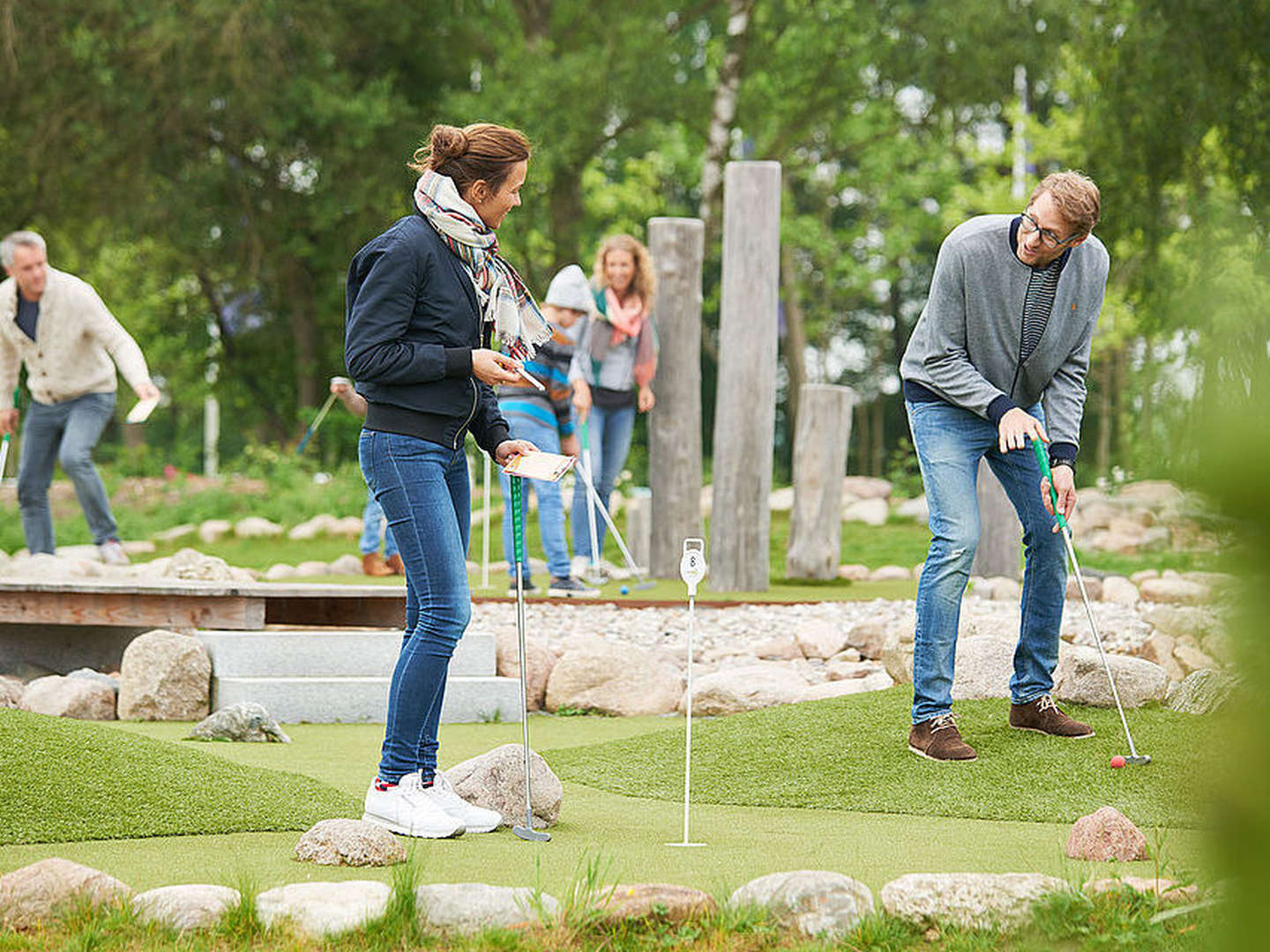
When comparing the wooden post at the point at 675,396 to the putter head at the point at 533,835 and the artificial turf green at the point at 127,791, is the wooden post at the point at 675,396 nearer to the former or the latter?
the artificial turf green at the point at 127,791

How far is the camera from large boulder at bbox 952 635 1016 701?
5.10 m

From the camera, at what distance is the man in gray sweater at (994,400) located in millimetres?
4297

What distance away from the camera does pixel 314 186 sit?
19.5 metres

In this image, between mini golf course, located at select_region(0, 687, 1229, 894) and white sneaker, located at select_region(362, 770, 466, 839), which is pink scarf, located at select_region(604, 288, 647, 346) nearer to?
mini golf course, located at select_region(0, 687, 1229, 894)

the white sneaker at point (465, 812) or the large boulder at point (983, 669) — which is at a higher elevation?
the large boulder at point (983, 669)

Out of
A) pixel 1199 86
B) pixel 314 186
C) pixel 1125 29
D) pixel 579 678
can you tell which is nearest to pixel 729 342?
pixel 579 678

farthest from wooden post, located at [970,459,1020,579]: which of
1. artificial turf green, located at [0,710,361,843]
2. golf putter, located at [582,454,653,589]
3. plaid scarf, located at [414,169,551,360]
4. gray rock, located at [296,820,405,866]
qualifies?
gray rock, located at [296,820,405,866]

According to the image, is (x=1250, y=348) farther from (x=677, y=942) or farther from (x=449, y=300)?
(x=449, y=300)

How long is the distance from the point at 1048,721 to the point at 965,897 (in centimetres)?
187

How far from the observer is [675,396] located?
9.51 meters

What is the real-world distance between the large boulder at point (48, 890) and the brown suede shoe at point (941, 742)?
223 centimetres

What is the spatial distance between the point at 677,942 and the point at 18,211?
1869 cm

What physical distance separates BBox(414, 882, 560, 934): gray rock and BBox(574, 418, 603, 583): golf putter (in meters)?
5.72

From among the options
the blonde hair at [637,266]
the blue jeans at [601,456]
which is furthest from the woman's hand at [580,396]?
the blonde hair at [637,266]
